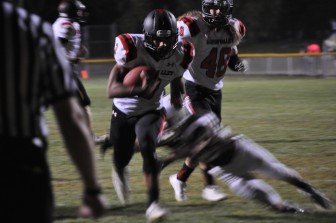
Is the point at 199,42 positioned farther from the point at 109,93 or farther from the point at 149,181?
the point at 149,181

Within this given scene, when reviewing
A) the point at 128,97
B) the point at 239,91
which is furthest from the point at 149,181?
the point at 239,91

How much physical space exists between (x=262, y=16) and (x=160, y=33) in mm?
32405

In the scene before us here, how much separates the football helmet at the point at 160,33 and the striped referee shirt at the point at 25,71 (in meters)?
2.58

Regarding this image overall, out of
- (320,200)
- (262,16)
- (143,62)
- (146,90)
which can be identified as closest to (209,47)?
(143,62)

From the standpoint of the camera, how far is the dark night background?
36.3m

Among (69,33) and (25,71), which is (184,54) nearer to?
(69,33)

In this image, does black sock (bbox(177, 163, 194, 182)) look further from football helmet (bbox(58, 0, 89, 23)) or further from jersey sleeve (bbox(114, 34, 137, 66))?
football helmet (bbox(58, 0, 89, 23))

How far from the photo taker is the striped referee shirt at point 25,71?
7.23 ft

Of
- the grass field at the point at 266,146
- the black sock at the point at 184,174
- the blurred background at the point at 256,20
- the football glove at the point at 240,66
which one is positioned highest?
the football glove at the point at 240,66

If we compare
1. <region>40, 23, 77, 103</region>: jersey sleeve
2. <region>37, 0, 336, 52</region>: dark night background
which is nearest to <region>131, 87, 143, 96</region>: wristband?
<region>40, 23, 77, 103</region>: jersey sleeve

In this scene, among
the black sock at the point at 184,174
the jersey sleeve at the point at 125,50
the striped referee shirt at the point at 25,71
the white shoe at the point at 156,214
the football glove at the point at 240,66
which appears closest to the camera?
the striped referee shirt at the point at 25,71

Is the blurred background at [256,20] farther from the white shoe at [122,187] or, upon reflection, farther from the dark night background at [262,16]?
the white shoe at [122,187]

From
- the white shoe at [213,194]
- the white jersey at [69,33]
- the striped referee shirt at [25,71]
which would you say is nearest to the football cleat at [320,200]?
the white shoe at [213,194]

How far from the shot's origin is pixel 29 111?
7.51ft
